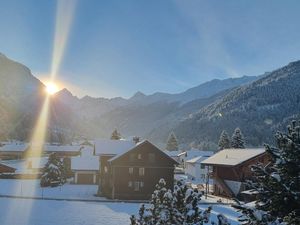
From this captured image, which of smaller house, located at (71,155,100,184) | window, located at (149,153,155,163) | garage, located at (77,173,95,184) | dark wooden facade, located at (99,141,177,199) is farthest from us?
garage, located at (77,173,95,184)

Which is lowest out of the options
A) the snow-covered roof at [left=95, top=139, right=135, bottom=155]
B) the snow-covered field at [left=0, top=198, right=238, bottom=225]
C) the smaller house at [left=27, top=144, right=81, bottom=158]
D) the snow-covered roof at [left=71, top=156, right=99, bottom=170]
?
the snow-covered field at [left=0, top=198, right=238, bottom=225]

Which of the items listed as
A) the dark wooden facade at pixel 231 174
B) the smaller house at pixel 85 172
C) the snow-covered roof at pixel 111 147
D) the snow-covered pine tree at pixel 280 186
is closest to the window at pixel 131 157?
the snow-covered roof at pixel 111 147

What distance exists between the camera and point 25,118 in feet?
655

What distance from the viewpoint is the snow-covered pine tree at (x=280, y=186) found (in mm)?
9289

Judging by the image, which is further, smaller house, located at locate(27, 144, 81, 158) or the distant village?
smaller house, located at locate(27, 144, 81, 158)

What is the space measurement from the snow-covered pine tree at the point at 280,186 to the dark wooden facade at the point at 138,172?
47661mm

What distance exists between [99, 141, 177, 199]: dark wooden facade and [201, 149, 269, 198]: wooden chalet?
914 cm

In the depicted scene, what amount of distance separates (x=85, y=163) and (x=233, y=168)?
2724cm

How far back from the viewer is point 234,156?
6312cm

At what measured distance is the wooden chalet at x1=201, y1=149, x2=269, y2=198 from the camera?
190 feet

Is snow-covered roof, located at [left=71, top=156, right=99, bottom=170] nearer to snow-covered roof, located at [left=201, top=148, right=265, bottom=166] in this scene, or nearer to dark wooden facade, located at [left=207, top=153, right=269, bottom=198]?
snow-covered roof, located at [left=201, top=148, right=265, bottom=166]

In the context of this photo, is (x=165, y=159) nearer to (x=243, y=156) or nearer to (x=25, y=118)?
(x=243, y=156)

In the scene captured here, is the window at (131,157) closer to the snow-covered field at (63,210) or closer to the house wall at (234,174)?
the snow-covered field at (63,210)

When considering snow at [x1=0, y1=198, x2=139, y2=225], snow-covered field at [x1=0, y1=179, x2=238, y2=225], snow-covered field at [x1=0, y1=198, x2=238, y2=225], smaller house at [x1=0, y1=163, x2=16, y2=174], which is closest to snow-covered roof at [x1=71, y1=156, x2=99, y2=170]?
snow-covered field at [x1=0, y1=179, x2=238, y2=225]
